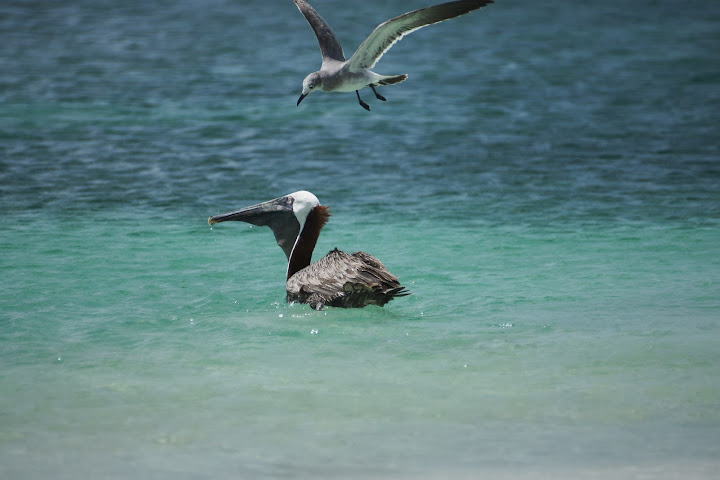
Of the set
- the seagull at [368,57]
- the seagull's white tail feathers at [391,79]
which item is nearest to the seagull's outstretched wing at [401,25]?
the seagull at [368,57]

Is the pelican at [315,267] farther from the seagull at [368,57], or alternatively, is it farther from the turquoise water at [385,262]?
the seagull at [368,57]

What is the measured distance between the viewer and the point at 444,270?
32.8 ft

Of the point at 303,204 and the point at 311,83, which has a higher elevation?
the point at 311,83

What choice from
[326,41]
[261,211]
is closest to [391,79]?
[326,41]

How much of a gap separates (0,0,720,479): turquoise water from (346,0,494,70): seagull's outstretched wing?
211 centimetres

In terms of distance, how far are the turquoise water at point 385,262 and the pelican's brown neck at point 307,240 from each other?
0.38 metres

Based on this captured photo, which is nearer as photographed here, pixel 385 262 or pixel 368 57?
pixel 368 57

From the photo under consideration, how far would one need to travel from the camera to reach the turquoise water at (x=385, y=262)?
18.0 ft

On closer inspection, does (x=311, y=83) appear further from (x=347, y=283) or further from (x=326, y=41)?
(x=347, y=283)

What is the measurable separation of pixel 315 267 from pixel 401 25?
2.39 m

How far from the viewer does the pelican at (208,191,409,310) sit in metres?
8.02

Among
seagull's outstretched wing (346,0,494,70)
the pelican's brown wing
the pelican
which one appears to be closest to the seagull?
seagull's outstretched wing (346,0,494,70)

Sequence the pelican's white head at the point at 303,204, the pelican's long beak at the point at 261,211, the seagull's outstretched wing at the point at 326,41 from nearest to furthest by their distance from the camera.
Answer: the pelican's white head at the point at 303,204, the pelican's long beak at the point at 261,211, the seagull's outstretched wing at the point at 326,41

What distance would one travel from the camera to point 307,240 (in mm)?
8773
